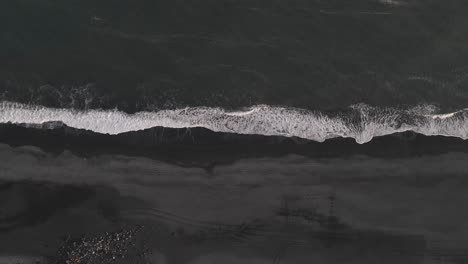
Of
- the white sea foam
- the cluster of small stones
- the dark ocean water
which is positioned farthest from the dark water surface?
the cluster of small stones

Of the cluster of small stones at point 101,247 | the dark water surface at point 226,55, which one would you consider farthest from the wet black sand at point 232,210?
the dark water surface at point 226,55

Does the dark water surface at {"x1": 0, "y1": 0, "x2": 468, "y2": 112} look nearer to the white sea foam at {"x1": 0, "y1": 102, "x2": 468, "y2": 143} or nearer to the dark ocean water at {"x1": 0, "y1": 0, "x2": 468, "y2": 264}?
the dark ocean water at {"x1": 0, "y1": 0, "x2": 468, "y2": 264}

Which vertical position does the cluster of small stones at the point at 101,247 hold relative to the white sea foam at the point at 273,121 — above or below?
below

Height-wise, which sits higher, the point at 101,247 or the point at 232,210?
the point at 232,210

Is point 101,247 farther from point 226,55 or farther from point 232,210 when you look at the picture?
point 226,55

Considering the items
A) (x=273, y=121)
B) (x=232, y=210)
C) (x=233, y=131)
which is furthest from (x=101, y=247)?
(x=273, y=121)

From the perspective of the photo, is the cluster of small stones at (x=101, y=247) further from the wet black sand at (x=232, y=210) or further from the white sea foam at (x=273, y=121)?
A: the white sea foam at (x=273, y=121)
